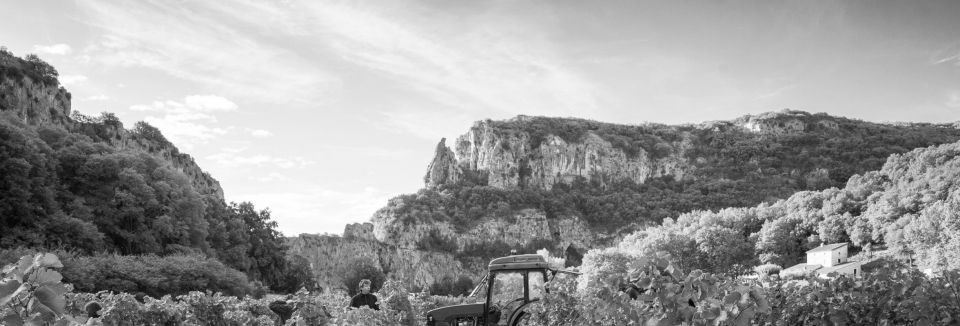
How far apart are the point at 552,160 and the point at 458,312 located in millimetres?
157559

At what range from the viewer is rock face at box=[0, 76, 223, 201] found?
47.8 m

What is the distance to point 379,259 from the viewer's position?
12256 cm

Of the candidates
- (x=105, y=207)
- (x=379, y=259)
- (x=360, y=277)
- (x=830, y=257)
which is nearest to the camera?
(x=105, y=207)

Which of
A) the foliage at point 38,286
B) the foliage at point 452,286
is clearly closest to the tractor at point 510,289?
the foliage at point 38,286

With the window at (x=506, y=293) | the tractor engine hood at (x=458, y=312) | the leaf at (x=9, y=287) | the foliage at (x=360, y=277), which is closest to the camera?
the leaf at (x=9, y=287)

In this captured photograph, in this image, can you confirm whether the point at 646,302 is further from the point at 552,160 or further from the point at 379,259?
the point at 552,160

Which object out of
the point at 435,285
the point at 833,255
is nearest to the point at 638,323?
the point at 833,255

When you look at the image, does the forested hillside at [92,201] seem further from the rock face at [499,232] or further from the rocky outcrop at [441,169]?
the rocky outcrop at [441,169]

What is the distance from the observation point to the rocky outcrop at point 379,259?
11019cm

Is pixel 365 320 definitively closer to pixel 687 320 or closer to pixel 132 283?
pixel 687 320

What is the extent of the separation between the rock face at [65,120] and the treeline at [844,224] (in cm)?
5028

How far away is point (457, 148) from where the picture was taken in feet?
577

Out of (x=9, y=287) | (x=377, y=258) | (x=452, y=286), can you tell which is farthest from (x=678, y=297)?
(x=377, y=258)

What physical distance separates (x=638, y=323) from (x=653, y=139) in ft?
597
